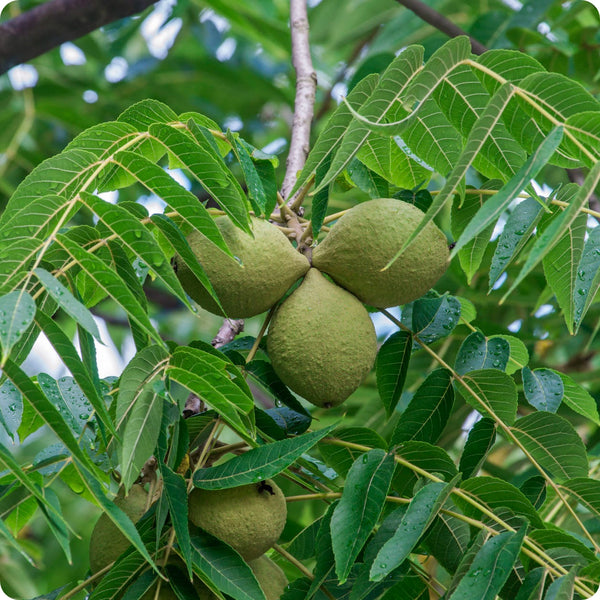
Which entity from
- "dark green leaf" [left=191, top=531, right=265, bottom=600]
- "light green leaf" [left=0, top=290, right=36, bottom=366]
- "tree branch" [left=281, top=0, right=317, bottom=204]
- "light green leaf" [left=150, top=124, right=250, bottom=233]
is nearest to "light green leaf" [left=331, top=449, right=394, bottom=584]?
"dark green leaf" [left=191, top=531, right=265, bottom=600]

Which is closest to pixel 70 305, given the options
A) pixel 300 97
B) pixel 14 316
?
pixel 14 316

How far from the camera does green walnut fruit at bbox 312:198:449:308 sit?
1.55m

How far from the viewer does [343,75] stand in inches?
163

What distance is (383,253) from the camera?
155cm

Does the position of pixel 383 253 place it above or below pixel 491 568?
above

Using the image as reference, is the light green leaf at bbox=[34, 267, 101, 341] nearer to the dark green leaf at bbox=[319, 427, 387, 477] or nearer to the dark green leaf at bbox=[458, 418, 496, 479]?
the dark green leaf at bbox=[319, 427, 387, 477]

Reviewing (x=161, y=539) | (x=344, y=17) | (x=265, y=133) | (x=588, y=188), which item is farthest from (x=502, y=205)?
(x=265, y=133)

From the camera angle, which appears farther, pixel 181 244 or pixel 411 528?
pixel 181 244

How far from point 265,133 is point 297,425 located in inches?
146

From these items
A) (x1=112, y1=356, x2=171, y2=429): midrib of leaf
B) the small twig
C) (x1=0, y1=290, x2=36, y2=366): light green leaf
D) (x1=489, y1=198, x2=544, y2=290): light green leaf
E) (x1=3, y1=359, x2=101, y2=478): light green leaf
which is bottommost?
the small twig

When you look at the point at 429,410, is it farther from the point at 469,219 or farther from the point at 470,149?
the point at 470,149

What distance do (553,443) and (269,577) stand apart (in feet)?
1.97

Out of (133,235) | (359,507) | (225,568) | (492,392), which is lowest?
(225,568)

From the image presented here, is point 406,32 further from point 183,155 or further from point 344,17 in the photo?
point 183,155
